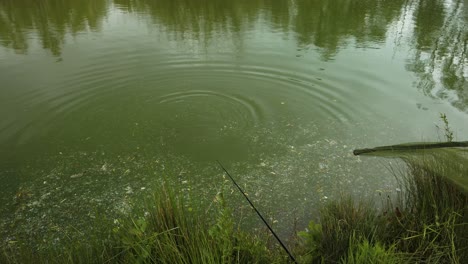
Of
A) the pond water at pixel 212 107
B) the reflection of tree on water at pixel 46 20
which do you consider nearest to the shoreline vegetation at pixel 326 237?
the pond water at pixel 212 107

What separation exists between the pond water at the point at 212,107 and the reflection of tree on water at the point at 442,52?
0.13ft

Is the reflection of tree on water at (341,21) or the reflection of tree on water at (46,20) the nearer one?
the reflection of tree on water at (341,21)

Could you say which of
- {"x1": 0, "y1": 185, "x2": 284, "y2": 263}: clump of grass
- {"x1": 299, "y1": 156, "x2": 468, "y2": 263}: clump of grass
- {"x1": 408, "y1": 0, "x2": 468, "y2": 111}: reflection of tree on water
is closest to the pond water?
{"x1": 408, "y1": 0, "x2": 468, "y2": 111}: reflection of tree on water

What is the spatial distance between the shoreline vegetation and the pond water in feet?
2.21

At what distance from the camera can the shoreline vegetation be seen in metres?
1.82

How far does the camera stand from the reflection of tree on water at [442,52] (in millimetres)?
4988

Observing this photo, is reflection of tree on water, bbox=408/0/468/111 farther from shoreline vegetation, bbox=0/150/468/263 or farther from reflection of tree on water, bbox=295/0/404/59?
shoreline vegetation, bbox=0/150/468/263

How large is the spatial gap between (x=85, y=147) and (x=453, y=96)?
15.4 ft

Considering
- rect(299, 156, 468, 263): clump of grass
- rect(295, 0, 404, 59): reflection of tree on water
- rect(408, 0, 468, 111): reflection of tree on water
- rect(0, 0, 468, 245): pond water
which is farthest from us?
rect(295, 0, 404, 59): reflection of tree on water

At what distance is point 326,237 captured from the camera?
210 centimetres

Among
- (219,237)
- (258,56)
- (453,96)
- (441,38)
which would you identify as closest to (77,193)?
(219,237)

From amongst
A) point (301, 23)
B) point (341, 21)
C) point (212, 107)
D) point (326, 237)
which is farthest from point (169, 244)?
point (341, 21)

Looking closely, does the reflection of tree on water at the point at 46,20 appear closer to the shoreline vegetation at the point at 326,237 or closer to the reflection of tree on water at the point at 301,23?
the reflection of tree on water at the point at 301,23

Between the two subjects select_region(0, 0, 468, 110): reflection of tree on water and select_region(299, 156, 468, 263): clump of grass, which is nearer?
select_region(299, 156, 468, 263): clump of grass
